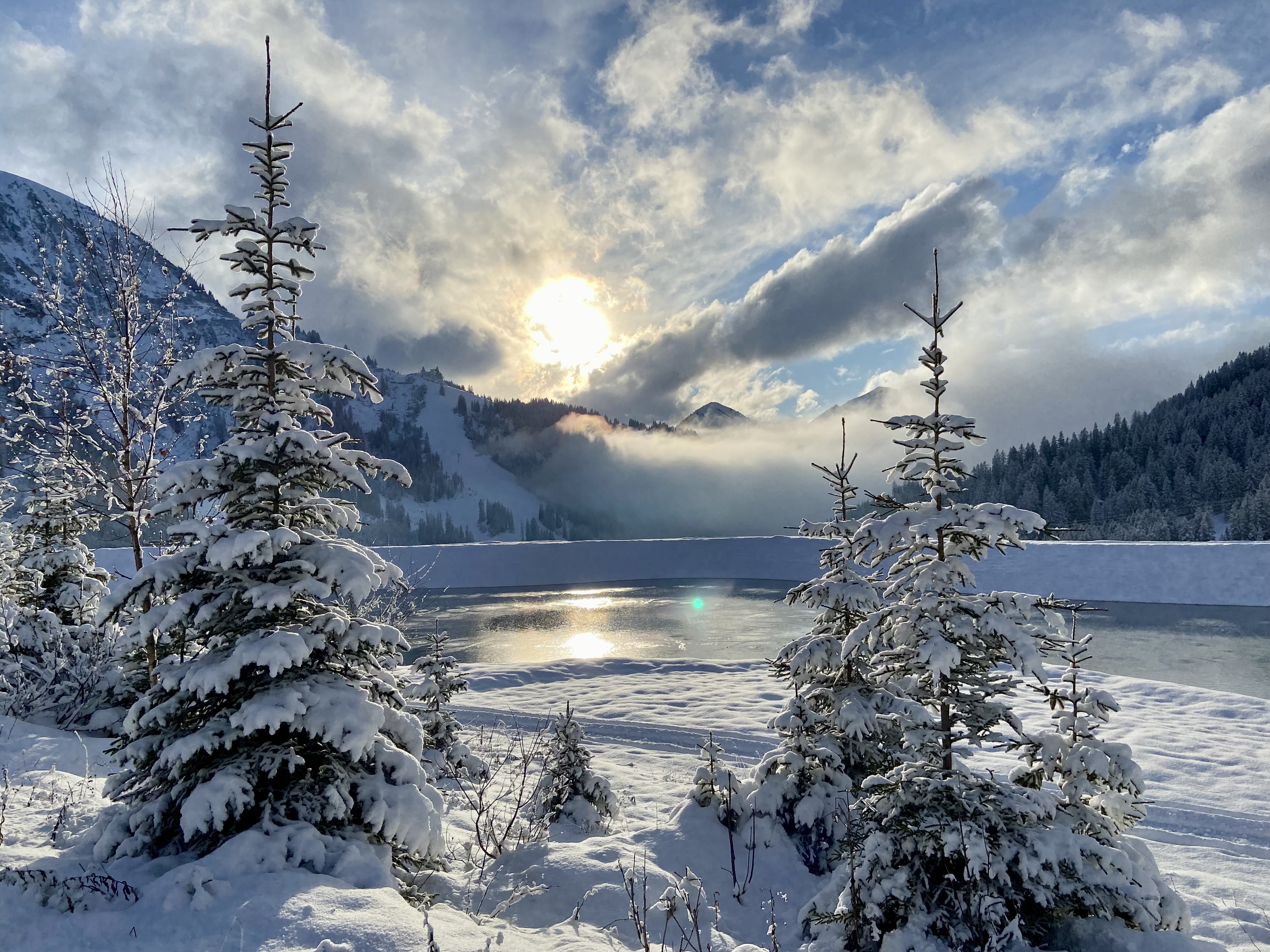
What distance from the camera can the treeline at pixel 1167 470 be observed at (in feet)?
262

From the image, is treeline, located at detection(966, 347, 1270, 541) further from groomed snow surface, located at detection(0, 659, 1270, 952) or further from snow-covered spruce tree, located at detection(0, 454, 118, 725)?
snow-covered spruce tree, located at detection(0, 454, 118, 725)

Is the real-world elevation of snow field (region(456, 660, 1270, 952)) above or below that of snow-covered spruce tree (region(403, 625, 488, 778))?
below

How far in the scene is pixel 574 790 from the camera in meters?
8.27

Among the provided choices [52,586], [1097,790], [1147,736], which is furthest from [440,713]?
[1147,736]

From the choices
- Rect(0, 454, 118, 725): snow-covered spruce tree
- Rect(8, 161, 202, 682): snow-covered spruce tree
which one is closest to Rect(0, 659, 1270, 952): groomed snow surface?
Rect(0, 454, 118, 725): snow-covered spruce tree

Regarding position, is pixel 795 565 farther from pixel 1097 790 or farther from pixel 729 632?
pixel 1097 790

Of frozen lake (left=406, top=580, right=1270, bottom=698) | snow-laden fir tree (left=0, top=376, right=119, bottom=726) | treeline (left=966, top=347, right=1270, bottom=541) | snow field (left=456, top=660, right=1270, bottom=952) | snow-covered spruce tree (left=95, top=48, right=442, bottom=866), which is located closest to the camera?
snow-covered spruce tree (left=95, top=48, right=442, bottom=866)

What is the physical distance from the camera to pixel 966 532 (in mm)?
5176

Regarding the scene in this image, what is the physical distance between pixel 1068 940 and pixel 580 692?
15680 mm

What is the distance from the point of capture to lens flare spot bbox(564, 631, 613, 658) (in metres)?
31.5

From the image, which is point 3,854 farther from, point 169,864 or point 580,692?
point 580,692

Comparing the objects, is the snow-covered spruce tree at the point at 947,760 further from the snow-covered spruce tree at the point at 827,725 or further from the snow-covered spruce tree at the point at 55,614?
the snow-covered spruce tree at the point at 55,614

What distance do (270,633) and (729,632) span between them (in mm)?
32369

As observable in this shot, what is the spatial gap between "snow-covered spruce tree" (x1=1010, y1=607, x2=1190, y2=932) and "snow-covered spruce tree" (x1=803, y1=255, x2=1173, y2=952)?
0.07 m
